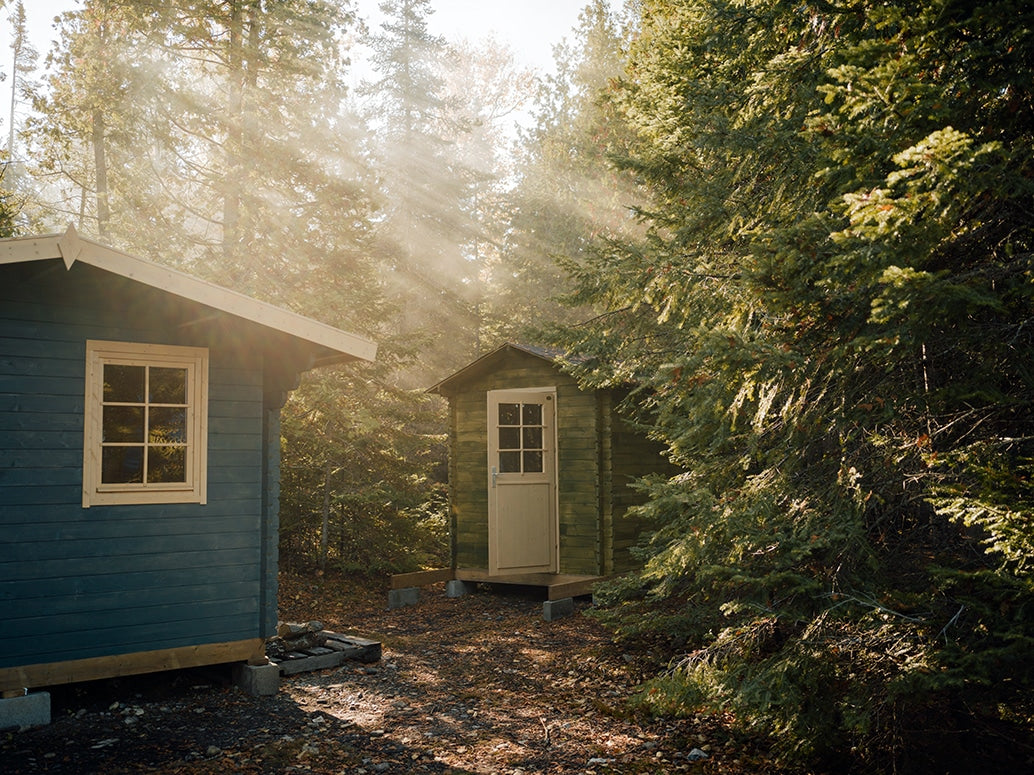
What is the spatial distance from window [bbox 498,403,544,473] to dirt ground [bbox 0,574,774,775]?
2973 mm

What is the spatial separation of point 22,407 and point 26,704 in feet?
6.66

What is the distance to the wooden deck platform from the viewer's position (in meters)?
8.98

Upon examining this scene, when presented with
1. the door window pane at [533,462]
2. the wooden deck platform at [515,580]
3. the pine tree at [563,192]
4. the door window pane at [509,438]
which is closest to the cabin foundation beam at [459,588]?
the wooden deck platform at [515,580]

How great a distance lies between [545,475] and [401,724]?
5.17m

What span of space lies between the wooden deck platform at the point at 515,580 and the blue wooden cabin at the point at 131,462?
3.80 metres

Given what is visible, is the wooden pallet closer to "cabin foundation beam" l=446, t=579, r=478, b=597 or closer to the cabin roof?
"cabin foundation beam" l=446, t=579, r=478, b=597

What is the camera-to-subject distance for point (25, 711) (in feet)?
16.1

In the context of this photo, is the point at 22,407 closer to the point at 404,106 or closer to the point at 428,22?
the point at 404,106

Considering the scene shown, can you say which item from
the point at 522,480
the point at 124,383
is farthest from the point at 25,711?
the point at 522,480

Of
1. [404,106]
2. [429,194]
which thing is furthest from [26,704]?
[404,106]

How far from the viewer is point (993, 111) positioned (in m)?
3.59

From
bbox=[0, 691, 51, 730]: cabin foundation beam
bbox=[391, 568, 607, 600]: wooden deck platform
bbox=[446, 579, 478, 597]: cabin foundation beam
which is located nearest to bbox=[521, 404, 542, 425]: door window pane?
bbox=[391, 568, 607, 600]: wooden deck platform

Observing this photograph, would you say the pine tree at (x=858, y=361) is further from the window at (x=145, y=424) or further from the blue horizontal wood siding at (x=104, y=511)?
the window at (x=145, y=424)

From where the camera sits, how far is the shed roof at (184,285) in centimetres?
481
